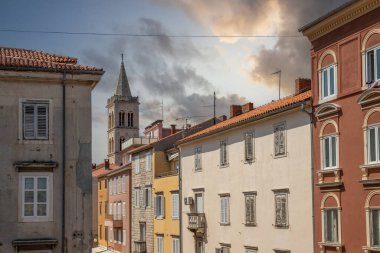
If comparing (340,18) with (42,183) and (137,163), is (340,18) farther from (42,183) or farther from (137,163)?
(137,163)

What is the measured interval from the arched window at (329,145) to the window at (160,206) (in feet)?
80.2

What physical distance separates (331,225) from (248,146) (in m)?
9.77

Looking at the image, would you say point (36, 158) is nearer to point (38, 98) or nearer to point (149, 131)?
point (38, 98)

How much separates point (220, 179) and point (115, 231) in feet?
105

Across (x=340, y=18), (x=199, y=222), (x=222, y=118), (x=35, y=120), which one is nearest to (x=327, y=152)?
(x=340, y=18)

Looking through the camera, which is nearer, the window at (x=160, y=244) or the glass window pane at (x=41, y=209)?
the glass window pane at (x=41, y=209)

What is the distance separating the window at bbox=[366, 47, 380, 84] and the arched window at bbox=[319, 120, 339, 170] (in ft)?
10.4

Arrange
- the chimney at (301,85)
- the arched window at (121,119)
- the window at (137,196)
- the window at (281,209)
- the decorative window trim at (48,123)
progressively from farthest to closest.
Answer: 1. the arched window at (121,119)
2. the window at (137,196)
3. the chimney at (301,85)
4. the window at (281,209)
5. the decorative window trim at (48,123)

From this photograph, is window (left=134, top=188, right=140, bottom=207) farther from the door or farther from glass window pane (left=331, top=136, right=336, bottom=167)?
glass window pane (left=331, top=136, right=336, bottom=167)

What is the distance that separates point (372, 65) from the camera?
27406 millimetres

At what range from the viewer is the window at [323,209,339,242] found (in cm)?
2953

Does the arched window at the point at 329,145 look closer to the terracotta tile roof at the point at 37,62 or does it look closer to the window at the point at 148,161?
the terracotta tile roof at the point at 37,62

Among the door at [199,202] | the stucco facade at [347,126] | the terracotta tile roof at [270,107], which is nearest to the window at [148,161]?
the terracotta tile roof at [270,107]

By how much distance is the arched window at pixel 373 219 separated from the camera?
87.4 feet
